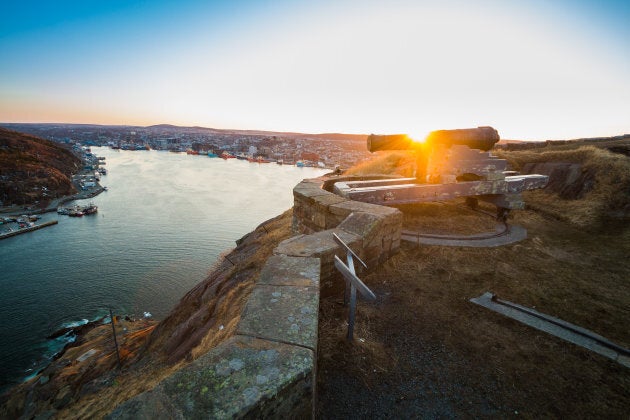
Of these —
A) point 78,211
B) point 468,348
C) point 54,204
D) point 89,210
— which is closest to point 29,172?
point 54,204

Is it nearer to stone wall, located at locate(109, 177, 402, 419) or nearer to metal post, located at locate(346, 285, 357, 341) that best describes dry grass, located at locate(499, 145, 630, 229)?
metal post, located at locate(346, 285, 357, 341)

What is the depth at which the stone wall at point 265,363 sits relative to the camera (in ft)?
4.96

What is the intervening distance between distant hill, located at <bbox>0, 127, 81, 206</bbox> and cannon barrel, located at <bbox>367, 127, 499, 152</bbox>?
67583 mm

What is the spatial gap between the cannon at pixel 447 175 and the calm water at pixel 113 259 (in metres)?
20.0

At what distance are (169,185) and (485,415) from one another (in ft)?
216

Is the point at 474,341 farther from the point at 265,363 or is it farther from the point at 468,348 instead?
the point at 265,363

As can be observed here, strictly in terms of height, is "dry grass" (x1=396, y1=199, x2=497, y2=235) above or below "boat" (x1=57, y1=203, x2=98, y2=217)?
above

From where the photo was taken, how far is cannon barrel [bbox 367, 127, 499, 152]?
675cm

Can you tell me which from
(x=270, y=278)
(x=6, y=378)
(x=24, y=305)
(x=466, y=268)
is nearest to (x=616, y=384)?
(x=466, y=268)

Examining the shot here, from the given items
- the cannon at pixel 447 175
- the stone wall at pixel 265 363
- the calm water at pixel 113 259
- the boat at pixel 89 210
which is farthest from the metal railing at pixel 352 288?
the boat at pixel 89 210

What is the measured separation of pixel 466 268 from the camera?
5078mm

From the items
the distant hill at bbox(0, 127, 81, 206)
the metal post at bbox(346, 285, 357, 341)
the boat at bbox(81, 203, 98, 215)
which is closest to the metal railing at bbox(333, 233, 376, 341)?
the metal post at bbox(346, 285, 357, 341)

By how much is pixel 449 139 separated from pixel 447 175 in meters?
0.91

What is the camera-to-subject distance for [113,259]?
28125mm
